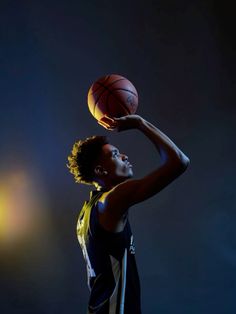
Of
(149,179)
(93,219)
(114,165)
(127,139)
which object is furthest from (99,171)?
(127,139)

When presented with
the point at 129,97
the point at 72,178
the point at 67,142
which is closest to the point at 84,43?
the point at 67,142

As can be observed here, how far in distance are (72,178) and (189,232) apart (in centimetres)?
96

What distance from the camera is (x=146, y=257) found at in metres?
2.82

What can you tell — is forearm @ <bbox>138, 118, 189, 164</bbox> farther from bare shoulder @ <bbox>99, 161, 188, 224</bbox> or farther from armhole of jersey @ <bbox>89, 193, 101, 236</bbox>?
armhole of jersey @ <bbox>89, 193, 101, 236</bbox>

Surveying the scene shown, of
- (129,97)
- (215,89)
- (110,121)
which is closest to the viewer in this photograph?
(110,121)

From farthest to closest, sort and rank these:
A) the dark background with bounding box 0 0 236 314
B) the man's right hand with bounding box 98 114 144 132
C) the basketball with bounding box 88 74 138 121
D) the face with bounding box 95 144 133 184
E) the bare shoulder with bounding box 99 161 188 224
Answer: the dark background with bounding box 0 0 236 314 < the basketball with bounding box 88 74 138 121 < the face with bounding box 95 144 133 184 < the man's right hand with bounding box 98 114 144 132 < the bare shoulder with bounding box 99 161 188 224

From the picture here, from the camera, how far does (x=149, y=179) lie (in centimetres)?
149

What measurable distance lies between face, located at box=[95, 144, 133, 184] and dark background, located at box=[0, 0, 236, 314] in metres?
1.11

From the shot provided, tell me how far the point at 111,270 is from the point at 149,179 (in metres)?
0.42

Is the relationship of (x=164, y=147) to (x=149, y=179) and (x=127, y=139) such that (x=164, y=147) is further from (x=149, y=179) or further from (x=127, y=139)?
(x=127, y=139)

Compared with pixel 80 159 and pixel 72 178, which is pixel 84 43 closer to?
pixel 72 178

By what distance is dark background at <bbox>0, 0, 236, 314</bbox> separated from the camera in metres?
2.78

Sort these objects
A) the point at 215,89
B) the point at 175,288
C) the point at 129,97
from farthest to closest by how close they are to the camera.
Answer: the point at 215,89 < the point at 175,288 < the point at 129,97

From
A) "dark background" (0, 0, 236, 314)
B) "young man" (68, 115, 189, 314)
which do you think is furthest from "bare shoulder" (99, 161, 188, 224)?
"dark background" (0, 0, 236, 314)
